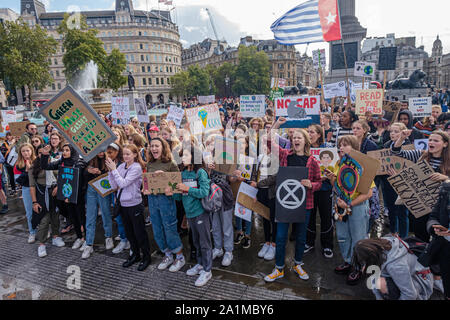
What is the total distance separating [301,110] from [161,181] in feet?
14.8

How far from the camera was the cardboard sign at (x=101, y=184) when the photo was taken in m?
4.82

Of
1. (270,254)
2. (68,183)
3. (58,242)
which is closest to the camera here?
(270,254)

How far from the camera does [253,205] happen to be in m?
4.54

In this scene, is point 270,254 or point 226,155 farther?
point 270,254

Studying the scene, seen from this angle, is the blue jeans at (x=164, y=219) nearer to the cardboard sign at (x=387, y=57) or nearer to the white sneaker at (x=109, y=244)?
the white sneaker at (x=109, y=244)

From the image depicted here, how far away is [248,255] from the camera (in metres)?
4.77

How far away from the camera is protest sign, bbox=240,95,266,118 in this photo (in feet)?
29.2

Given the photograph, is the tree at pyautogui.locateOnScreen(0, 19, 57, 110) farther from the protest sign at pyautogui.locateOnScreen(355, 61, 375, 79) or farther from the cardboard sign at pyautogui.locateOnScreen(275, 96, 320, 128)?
the cardboard sign at pyautogui.locateOnScreen(275, 96, 320, 128)

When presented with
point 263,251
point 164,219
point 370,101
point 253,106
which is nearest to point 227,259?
point 263,251

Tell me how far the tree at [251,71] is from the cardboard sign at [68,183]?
227ft

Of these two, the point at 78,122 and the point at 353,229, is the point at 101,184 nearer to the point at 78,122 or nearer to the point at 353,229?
the point at 78,122

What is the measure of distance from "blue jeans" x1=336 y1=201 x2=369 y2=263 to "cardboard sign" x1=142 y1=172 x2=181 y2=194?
2.52m
